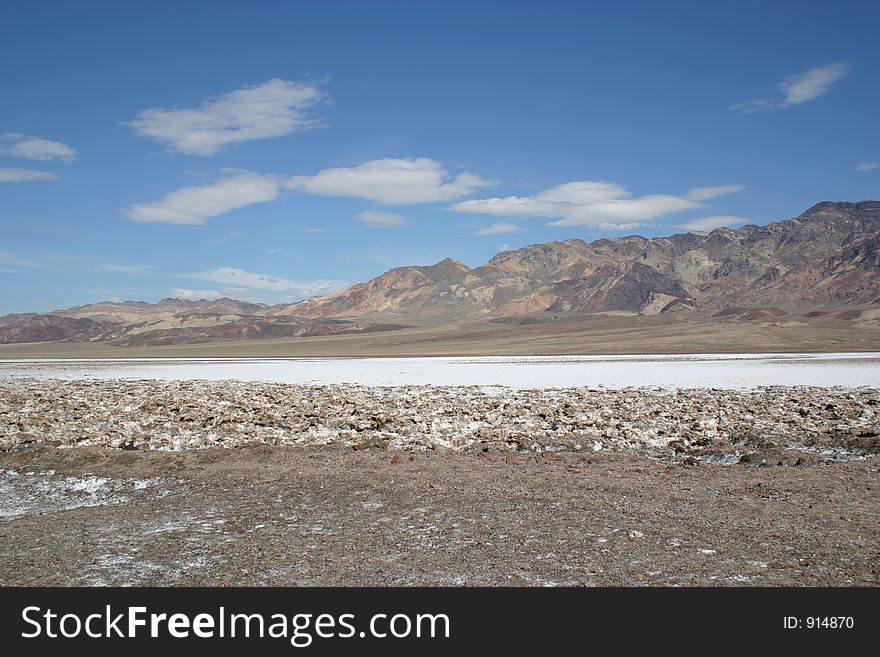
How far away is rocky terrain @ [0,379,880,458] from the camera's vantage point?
12.8 metres

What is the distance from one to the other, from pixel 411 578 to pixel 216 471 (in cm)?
598

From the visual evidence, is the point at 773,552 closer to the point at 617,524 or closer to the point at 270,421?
the point at 617,524

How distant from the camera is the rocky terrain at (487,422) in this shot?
12.8 meters

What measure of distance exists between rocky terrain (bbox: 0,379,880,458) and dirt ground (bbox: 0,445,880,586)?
5.52ft

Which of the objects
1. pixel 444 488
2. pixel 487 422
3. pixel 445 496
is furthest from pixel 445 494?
pixel 487 422

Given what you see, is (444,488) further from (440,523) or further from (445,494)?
(440,523)

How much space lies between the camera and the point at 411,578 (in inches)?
213
